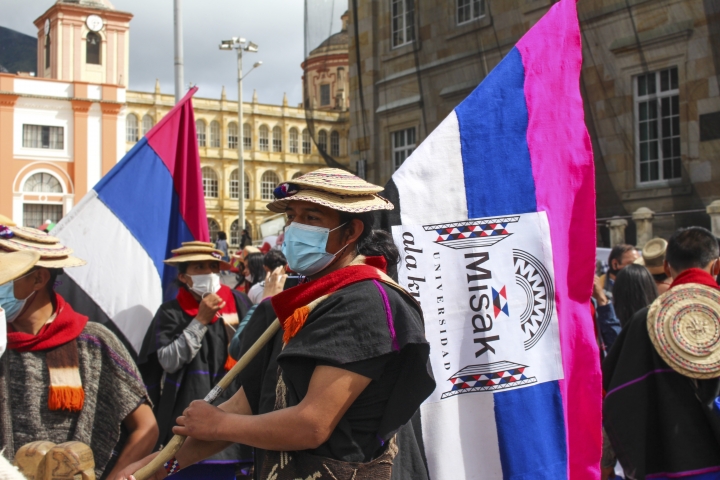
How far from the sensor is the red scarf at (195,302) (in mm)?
4723

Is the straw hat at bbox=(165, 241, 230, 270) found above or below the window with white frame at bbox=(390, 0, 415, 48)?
below

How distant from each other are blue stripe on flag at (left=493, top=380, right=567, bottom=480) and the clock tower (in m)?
53.4

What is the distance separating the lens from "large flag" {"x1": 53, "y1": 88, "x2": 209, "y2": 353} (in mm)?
4848

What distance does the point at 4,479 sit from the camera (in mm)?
1078

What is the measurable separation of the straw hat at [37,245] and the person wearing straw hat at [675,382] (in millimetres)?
2552

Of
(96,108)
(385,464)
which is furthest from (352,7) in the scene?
(96,108)

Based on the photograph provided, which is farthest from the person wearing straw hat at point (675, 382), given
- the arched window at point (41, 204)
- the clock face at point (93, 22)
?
the clock face at point (93, 22)

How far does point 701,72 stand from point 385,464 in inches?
422

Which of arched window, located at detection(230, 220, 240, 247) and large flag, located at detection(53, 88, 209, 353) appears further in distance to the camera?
arched window, located at detection(230, 220, 240, 247)

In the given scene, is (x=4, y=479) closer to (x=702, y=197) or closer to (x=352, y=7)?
(x=702, y=197)

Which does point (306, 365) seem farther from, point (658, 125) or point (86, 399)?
point (658, 125)

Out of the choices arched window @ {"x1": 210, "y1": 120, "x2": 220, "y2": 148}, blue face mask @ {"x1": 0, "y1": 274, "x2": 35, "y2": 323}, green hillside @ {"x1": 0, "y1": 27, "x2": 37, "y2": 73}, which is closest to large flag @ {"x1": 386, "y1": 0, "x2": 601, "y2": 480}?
blue face mask @ {"x1": 0, "y1": 274, "x2": 35, "y2": 323}

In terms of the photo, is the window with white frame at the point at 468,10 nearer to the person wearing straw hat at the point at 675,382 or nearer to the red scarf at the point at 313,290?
the person wearing straw hat at the point at 675,382

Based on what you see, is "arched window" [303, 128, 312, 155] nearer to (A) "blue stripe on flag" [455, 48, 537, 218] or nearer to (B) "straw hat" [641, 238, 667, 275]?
(B) "straw hat" [641, 238, 667, 275]
